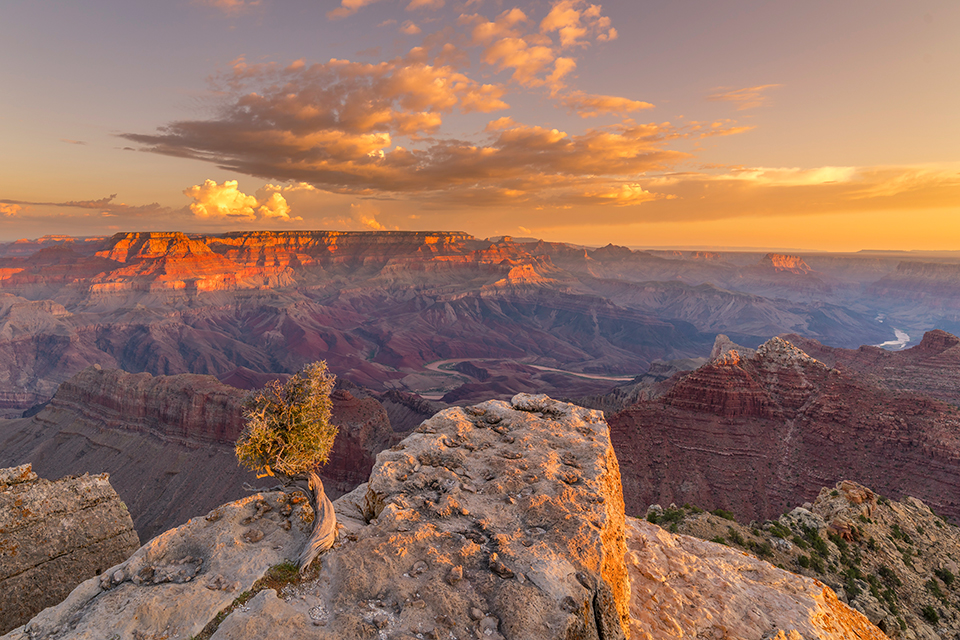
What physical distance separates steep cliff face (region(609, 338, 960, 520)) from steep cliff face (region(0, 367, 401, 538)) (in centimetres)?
3864

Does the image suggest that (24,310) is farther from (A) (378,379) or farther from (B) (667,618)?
(B) (667,618)

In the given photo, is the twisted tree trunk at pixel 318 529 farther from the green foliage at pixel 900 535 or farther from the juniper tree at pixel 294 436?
the green foliage at pixel 900 535

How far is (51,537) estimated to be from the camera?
635 inches

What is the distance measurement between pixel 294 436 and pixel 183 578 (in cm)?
419

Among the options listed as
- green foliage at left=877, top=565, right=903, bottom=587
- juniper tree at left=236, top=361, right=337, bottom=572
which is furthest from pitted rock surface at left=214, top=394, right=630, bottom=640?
green foliage at left=877, top=565, right=903, bottom=587

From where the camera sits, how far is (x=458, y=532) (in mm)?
12633

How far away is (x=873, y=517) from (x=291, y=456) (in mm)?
40996

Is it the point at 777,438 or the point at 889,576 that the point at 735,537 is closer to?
the point at 889,576

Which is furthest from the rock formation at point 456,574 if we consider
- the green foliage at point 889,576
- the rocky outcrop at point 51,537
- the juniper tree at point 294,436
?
the green foliage at point 889,576

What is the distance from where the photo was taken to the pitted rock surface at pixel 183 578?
9.18 metres

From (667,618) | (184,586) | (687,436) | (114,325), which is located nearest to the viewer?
(184,586)

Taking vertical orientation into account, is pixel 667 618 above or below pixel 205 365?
above

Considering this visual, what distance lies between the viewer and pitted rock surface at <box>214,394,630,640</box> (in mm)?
9445

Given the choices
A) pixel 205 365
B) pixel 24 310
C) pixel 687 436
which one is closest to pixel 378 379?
pixel 205 365
